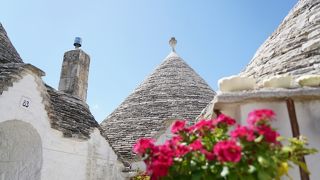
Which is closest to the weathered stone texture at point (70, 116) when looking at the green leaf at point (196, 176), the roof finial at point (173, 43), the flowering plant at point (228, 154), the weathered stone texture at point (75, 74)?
the weathered stone texture at point (75, 74)

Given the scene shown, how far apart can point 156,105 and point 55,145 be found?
16.2ft

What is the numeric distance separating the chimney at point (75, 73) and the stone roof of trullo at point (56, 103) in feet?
2.82

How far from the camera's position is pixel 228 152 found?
1.54 m

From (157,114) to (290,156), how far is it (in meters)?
9.11

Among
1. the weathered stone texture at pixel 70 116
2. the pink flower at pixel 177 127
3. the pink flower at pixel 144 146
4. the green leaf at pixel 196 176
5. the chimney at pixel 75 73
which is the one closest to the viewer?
the green leaf at pixel 196 176

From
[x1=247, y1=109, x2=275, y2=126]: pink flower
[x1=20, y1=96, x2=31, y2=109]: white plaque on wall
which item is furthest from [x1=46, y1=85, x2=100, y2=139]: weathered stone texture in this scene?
[x1=247, y1=109, x2=275, y2=126]: pink flower

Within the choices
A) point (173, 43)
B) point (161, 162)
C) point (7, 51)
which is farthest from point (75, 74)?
point (161, 162)

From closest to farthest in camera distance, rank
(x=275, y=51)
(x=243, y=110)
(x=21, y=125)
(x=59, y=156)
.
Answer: (x=243, y=110) < (x=275, y=51) < (x=21, y=125) < (x=59, y=156)

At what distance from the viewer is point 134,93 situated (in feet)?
42.2

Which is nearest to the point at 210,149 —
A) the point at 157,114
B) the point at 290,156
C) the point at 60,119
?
the point at 290,156

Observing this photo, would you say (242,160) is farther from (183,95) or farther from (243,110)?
(183,95)

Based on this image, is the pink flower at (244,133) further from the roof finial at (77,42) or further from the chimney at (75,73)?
the roof finial at (77,42)

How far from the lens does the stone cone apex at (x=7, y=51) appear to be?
282 inches

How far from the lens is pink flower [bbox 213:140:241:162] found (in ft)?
5.03
